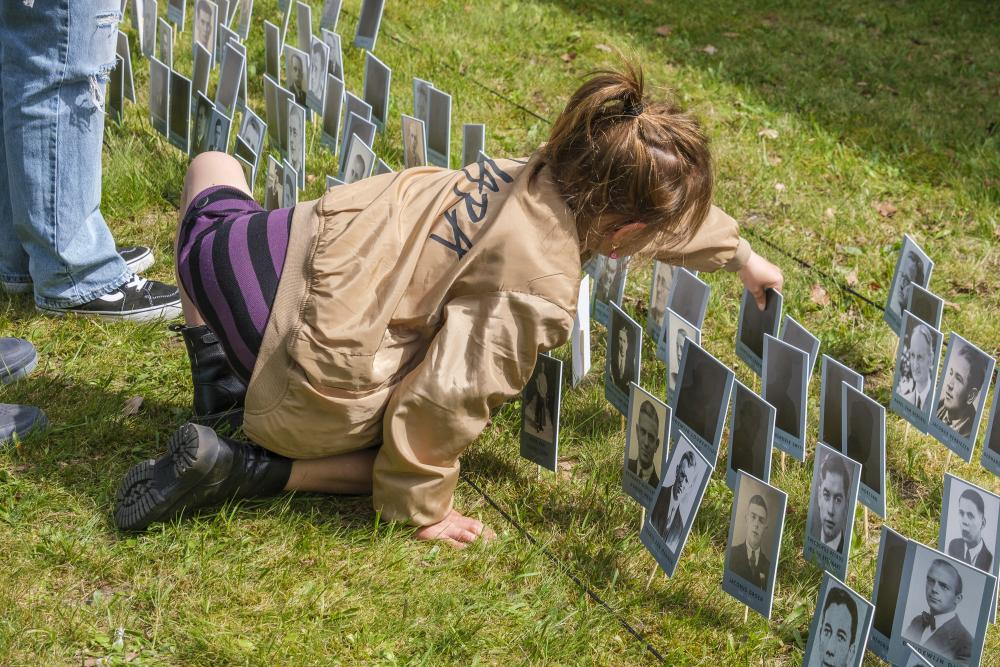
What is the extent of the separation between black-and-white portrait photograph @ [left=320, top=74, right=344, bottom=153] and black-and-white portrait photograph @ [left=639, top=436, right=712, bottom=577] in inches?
74.3

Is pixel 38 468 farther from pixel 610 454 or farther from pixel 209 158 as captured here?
pixel 610 454

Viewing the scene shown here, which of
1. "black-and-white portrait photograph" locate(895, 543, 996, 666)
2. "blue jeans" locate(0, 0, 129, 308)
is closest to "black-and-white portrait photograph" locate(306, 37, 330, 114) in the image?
"blue jeans" locate(0, 0, 129, 308)

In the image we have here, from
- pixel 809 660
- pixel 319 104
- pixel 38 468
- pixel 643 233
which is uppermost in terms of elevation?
pixel 643 233

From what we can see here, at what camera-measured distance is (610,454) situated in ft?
8.14

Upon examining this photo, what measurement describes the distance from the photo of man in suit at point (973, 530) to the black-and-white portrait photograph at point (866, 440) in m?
0.18

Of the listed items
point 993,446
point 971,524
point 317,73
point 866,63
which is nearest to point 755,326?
point 993,446

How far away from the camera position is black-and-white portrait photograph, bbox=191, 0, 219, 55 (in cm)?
400

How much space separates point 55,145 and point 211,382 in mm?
750

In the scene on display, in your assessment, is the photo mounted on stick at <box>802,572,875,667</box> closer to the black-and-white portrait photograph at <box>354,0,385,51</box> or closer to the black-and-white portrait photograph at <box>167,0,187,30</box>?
the black-and-white portrait photograph at <box>354,0,385,51</box>

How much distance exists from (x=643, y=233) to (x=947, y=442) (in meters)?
0.89

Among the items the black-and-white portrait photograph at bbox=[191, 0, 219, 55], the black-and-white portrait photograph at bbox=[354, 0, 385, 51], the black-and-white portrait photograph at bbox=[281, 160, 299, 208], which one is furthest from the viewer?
the black-and-white portrait photograph at bbox=[354, 0, 385, 51]

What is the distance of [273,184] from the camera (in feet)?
10.3

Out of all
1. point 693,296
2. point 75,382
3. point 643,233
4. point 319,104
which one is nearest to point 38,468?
point 75,382

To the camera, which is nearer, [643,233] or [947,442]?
[643,233]
